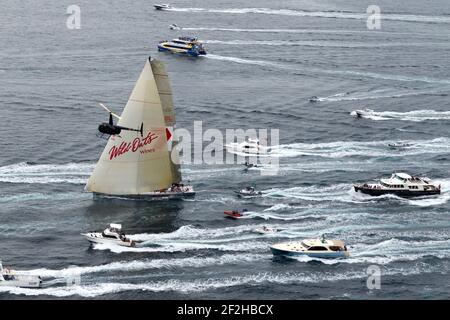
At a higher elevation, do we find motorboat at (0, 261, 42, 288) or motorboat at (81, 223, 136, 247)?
motorboat at (81, 223, 136, 247)

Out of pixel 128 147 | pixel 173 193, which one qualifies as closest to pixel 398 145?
pixel 173 193

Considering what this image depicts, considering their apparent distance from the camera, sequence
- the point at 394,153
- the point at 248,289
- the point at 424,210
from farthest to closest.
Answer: the point at 394,153 → the point at 424,210 → the point at 248,289

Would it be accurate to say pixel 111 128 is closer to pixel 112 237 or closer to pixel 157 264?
pixel 112 237

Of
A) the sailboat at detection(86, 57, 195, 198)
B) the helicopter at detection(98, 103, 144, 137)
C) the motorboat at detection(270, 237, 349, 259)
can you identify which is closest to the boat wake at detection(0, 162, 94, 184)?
the sailboat at detection(86, 57, 195, 198)

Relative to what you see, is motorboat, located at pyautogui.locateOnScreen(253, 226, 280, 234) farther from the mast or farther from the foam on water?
the mast
